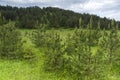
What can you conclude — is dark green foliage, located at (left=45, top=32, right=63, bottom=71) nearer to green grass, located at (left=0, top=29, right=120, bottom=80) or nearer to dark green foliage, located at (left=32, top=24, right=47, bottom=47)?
green grass, located at (left=0, top=29, right=120, bottom=80)

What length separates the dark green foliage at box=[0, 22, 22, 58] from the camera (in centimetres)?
5988

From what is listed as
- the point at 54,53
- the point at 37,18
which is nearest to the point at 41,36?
the point at 54,53

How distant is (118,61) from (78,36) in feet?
39.5

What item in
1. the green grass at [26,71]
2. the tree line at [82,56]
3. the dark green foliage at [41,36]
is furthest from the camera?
the dark green foliage at [41,36]

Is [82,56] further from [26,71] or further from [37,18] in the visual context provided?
[37,18]

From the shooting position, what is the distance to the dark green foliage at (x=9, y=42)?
59875 millimetres

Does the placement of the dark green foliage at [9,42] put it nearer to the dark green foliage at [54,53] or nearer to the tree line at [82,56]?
the tree line at [82,56]

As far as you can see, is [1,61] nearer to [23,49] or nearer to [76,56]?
[23,49]

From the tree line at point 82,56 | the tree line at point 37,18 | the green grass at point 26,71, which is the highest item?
the tree line at point 37,18

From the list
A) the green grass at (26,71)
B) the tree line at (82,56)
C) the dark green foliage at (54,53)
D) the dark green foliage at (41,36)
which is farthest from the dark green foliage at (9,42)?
the dark green foliage at (54,53)

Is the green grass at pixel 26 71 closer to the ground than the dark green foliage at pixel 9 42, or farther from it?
closer to the ground

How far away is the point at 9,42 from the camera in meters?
60.0

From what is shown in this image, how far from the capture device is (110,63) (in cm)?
5578

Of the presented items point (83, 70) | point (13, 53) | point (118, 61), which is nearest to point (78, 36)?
point (83, 70)
